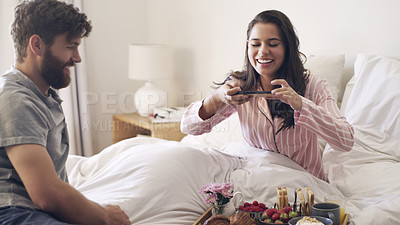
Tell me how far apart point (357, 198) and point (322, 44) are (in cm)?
113

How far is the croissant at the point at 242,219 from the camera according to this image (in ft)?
4.30

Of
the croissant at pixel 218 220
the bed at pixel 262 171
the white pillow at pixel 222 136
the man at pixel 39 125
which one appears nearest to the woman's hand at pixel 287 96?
the bed at pixel 262 171

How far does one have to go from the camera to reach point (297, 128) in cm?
182

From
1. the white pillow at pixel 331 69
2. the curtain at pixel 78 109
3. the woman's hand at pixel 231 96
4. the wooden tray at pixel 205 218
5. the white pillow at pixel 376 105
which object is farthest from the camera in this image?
the curtain at pixel 78 109

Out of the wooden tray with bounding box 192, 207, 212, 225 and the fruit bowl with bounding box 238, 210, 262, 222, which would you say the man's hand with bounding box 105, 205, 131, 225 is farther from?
the fruit bowl with bounding box 238, 210, 262, 222

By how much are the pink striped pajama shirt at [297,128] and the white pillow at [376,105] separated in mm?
282

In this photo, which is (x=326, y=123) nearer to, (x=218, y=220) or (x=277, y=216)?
(x=277, y=216)

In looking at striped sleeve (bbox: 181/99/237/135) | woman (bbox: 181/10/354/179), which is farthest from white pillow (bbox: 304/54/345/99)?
striped sleeve (bbox: 181/99/237/135)

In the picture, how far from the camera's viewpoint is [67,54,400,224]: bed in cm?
147

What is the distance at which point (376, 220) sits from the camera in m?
1.43

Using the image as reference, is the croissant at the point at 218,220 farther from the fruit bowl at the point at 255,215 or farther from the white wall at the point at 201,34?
the white wall at the point at 201,34

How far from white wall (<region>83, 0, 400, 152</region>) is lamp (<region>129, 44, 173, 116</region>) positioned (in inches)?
9.9

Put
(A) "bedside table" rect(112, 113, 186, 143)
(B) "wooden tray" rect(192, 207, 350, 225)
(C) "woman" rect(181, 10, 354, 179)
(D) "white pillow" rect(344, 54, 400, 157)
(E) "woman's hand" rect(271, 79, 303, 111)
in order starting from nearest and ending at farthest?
1. (B) "wooden tray" rect(192, 207, 350, 225)
2. (E) "woman's hand" rect(271, 79, 303, 111)
3. (C) "woman" rect(181, 10, 354, 179)
4. (D) "white pillow" rect(344, 54, 400, 157)
5. (A) "bedside table" rect(112, 113, 186, 143)

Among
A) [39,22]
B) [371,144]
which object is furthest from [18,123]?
[371,144]
